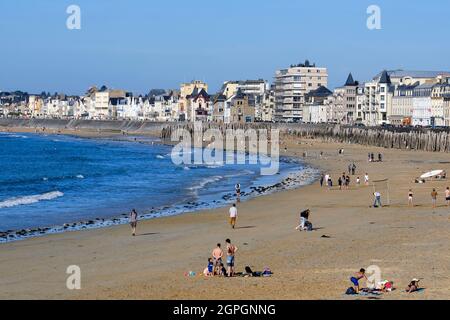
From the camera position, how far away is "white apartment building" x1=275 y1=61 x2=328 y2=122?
18488 cm

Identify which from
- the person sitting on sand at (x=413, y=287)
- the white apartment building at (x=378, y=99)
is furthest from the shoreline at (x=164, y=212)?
the white apartment building at (x=378, y=99)

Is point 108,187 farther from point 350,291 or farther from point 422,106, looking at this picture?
point 422,106

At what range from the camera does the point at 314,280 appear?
20.0 metres

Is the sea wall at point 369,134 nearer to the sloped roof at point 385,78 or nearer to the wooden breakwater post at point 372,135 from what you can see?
the wooden breakwater post at point 372,135

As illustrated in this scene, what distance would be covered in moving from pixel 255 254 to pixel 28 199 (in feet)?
76.1

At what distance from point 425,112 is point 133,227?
9407cm

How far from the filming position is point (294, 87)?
184875mm

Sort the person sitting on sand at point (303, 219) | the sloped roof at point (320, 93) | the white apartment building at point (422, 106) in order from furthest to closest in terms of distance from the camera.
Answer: the sloped roof at point (320, 93) → the white apartment building at point (422, 106) → the person sitting on sand at point (303, 219)

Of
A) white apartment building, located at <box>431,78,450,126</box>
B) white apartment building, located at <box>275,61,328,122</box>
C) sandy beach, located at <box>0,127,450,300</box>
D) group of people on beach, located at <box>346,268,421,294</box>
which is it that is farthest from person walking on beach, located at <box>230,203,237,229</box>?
white apartment building, located at <box>275,61,328,122</box>
